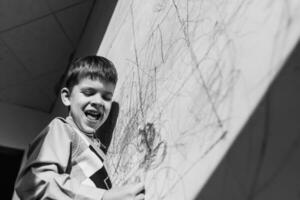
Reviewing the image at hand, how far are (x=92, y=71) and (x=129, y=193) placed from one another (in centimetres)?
50

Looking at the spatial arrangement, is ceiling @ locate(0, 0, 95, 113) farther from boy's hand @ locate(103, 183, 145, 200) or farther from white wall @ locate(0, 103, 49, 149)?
boy's hand @ locate(103, 183, 145, 200)

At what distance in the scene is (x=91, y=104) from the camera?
1.27 metres

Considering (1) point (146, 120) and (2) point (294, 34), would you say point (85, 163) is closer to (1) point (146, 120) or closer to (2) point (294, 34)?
(1) point (146, 120)

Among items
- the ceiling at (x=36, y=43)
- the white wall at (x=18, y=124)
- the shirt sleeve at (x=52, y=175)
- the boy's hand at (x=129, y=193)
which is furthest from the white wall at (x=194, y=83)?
the white wall at (x=18, y=124)

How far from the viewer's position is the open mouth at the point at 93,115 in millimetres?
1272

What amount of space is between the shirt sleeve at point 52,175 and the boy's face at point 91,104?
16 centimetres

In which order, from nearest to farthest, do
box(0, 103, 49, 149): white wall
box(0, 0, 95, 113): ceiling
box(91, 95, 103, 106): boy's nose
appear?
box(91, 95, 103, 106): boy's nose < box(0, 0, 95, 113): ceiling < box(0, 103, 49, 149): white wall

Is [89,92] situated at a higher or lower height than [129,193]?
higher

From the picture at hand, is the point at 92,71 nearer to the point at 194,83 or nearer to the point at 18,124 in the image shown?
the point at 194,83

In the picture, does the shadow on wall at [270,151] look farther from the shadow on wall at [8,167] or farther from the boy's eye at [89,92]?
the shadow on wall at [8,167]

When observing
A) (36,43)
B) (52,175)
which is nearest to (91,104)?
(52,175)

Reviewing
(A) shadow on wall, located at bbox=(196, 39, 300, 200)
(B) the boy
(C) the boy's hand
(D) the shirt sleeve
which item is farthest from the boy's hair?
(A) shadow on wall, located at bbox=(196, 39, 300, 200)

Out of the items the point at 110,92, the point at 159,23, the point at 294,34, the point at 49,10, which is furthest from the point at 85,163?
the point at 49,10

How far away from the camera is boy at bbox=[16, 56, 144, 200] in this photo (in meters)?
0.99
